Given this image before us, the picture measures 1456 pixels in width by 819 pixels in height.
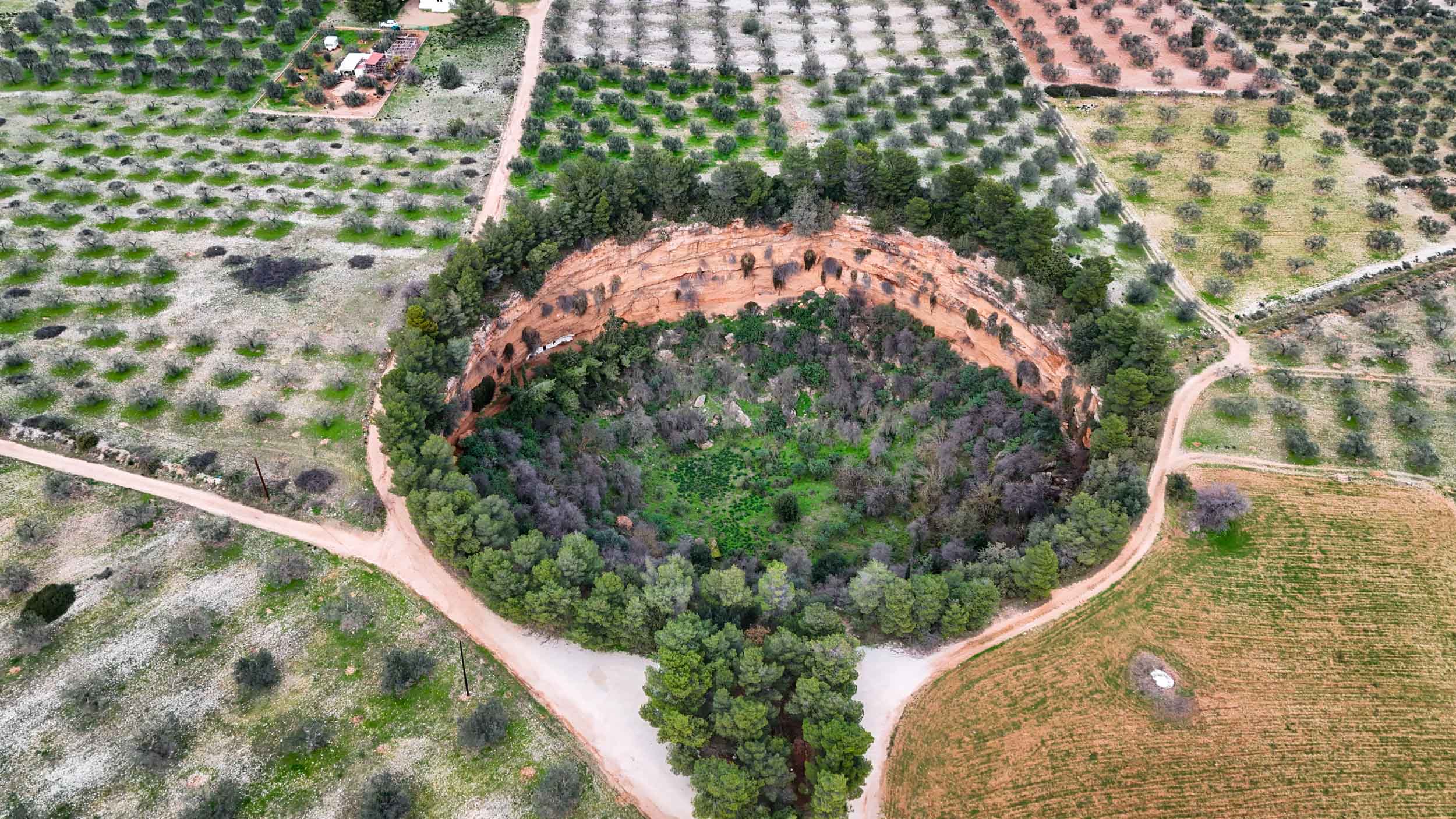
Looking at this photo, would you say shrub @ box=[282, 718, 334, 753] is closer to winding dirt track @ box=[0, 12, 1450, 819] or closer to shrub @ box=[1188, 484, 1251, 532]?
winding dirt track @ box=[0, 12, 1450, 819]

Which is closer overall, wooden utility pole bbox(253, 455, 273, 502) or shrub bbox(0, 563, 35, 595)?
shrub bbox(0, 563, 35, 595)

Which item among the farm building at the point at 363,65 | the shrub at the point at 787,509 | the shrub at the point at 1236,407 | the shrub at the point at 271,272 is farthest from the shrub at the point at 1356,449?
the farm building at the point at 363,65

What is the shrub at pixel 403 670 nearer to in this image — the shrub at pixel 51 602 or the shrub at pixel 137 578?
the shrub at pixel 137 578

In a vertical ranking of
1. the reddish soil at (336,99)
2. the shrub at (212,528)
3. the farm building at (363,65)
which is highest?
the farm building at (363,65)

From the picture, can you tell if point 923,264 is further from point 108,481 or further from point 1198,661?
point 108,481

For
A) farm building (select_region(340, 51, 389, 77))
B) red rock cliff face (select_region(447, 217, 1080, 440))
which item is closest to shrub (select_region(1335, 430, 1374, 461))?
red rock cliff face (select_region(447, 217, 1080, 440))

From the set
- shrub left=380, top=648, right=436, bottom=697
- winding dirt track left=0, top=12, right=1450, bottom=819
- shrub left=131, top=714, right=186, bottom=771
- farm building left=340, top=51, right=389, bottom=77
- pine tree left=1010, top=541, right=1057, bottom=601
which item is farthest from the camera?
farm building left=340, top=51, right=389, bottom=77

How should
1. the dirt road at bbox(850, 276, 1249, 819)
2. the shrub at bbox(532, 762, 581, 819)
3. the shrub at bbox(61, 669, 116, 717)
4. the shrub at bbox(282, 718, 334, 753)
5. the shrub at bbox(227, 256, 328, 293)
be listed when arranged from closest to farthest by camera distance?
the shrub at bbox(532, 762, 581, 819), the shrub at bbox(282, 718, 334, 753), the shrub at bbox(61, 669, 116, 717), the dirt road at bbox(850, 276, 1249, 819), the shrub at bbox(227, 256, 328, 293)

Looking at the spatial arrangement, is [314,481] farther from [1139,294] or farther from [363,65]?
[1139,294]
